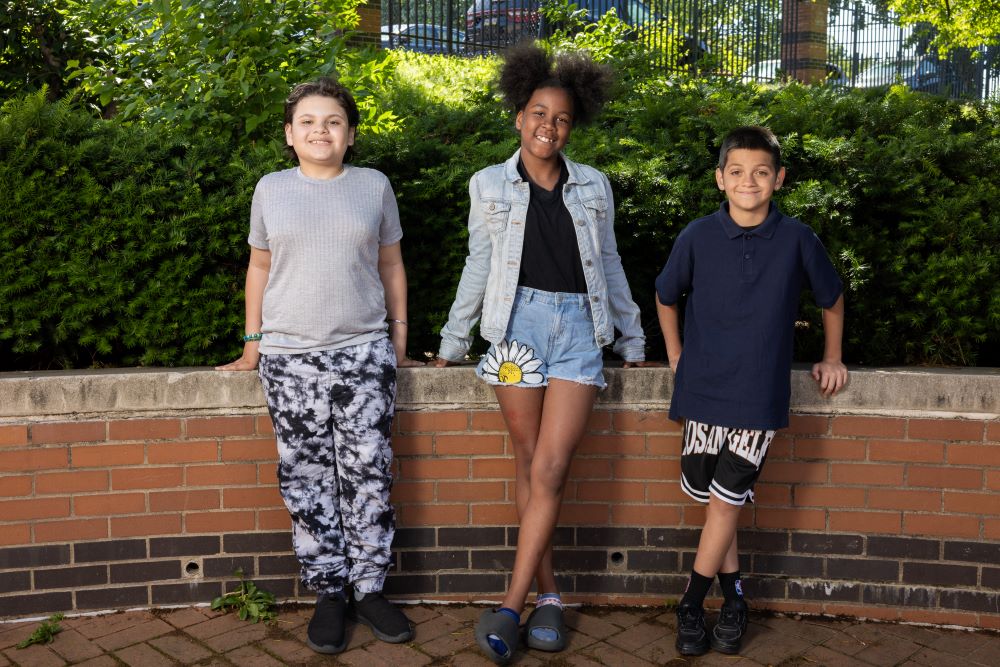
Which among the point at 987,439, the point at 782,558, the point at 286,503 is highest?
the point at 987,439

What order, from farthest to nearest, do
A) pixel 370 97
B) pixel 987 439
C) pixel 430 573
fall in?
pixel 370 97
pixel 430 573
pixel 987 439

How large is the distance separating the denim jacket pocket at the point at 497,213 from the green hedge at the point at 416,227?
59 cm

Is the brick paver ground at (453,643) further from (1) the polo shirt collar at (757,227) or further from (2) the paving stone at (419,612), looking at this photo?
(1) the polo shirt collar at (757,227)

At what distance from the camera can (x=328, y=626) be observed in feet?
11.1

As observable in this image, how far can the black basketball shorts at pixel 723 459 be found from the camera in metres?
3.25

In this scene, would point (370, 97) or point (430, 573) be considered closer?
point (430, 573)

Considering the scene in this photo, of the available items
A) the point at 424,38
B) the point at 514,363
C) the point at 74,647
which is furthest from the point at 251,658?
the point at 424,38

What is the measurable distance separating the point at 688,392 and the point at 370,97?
2.49 meters

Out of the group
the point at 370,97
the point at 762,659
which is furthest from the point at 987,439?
the point at 370,97

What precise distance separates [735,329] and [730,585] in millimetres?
937

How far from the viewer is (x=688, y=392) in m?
3.31

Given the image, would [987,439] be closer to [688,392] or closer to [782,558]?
[782,558]

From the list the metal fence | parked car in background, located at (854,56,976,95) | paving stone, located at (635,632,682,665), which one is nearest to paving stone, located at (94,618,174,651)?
paving stone, located at (635,632,682,665)

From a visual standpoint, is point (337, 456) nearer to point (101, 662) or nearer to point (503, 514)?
point (503, 514)
